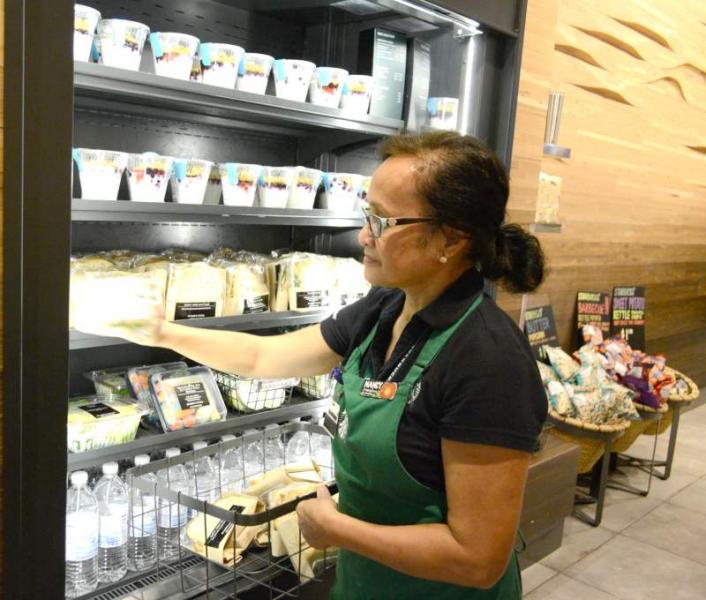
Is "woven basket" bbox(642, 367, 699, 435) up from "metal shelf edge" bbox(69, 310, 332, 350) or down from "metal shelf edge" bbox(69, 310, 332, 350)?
down

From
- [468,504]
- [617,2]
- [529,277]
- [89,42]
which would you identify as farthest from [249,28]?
[617,2]

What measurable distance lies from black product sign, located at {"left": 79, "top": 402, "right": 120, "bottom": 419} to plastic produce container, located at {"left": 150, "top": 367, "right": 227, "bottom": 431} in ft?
0.46

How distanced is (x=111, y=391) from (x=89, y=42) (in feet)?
3.17

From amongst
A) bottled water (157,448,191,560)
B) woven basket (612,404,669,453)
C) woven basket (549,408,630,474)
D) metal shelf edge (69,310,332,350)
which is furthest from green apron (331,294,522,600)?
woven basket (612,404,669,453)

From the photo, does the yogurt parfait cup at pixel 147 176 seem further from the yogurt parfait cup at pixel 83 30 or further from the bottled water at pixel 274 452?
the bottled water at pixel 274 452

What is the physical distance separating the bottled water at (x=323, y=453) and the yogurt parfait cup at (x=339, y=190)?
74 cm

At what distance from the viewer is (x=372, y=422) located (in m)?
1.33

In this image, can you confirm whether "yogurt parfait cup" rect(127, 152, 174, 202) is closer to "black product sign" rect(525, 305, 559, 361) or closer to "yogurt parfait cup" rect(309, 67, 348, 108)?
"yogurt parfait cup" rect(309, 67, 348, 108)

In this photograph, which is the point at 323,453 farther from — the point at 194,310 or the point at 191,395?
the point at 194,310

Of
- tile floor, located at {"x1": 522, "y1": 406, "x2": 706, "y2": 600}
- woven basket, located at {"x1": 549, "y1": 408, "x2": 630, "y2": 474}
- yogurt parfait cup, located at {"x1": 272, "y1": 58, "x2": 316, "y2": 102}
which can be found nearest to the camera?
yogurt parfait cup, located at {"x1": 272, "y1": 58, "x2": 316, "y2": 102}

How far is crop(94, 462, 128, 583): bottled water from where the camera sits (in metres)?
1.83

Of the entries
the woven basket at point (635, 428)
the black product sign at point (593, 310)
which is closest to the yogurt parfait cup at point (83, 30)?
the woven basket at point (635, 428)

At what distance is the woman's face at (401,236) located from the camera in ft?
4.31

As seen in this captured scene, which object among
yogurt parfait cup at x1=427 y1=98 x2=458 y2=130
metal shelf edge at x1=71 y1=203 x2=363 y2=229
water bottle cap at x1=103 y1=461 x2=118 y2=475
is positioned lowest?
water bottle cap at x1=103 y1=461 x2=118 y2=475
